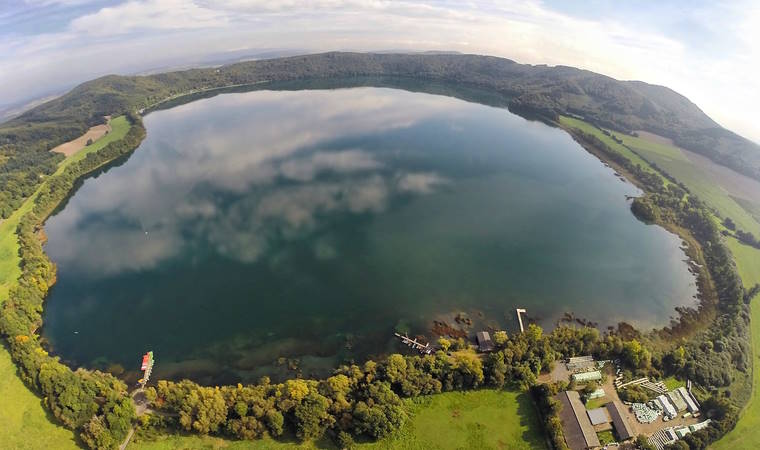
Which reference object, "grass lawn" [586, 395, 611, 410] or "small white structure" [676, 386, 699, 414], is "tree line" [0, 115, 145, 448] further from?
"small white structure" [676, 386, 699, 414]

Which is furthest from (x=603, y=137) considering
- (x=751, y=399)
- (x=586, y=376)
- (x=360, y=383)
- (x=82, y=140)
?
(x=82, y=140)

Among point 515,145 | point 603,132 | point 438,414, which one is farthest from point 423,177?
point 603,132

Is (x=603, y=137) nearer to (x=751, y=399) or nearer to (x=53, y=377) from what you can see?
(x=751, y=399)

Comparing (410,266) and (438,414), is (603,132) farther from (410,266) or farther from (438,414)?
(438,414)

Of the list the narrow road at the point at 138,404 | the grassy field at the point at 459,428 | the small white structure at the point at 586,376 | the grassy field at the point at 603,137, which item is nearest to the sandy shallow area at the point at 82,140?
the narrow road at the point at 138,404

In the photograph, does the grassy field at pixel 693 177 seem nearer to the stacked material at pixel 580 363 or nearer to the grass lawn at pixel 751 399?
the grass lawn at pixel 751 399

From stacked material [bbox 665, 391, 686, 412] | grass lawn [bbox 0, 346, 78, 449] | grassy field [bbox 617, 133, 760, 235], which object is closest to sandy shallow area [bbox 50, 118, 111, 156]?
grass lawn [bbox 0, 346, 78, 449]
